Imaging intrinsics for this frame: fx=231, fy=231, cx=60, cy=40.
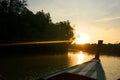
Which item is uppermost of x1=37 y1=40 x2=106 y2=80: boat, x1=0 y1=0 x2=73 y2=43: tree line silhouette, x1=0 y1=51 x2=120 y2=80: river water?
x1=0 y1=0 x2=73 y2=43: tree line silhouette

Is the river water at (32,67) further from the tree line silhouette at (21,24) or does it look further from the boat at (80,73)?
the tree line silhouette at (21,24)

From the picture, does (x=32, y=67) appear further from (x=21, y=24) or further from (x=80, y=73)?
(x=21, y=24)

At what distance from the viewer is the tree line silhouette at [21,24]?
6106 cm

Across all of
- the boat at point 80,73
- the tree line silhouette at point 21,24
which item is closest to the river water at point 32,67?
the boat at point 80,73

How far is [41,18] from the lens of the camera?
239 ft

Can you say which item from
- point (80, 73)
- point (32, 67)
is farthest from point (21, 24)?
point (80, 73)

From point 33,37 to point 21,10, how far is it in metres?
8.64

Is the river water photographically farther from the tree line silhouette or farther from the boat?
the tree line silhouette

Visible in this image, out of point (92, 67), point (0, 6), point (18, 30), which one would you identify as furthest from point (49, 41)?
point (92, 67)

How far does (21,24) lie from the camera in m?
64.2

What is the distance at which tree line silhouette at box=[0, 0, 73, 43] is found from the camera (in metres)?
61.1

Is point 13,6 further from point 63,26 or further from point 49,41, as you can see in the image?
point 63,26

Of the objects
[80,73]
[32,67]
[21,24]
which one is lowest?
[32,67]

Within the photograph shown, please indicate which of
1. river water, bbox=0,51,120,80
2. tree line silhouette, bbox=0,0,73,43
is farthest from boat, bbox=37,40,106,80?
tree line silhouette, bbox=0,0,73,43
